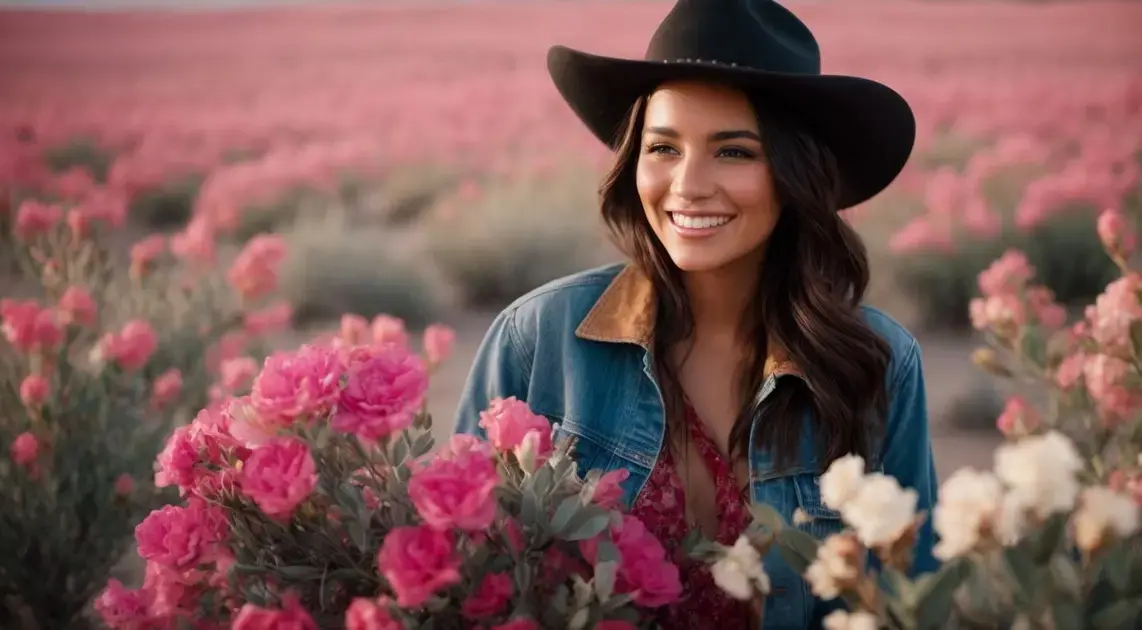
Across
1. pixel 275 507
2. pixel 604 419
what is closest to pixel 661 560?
pixel 275 507

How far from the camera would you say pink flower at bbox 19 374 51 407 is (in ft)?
7.72

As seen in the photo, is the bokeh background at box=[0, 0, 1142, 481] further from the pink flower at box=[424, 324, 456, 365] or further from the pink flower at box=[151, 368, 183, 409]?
the pink flower at box=[424, 324, 456, 365]

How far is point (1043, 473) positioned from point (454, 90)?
30.6 feet

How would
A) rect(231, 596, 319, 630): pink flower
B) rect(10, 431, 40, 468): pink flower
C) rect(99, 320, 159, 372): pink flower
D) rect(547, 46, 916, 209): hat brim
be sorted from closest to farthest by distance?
rect(231, 596, 319, 630): pink flower → rect(547, 46, 916, 209): hat brim → rect(10, 431, 40, 468): pink flower → rect(99, 320, 159, 372): pink flower

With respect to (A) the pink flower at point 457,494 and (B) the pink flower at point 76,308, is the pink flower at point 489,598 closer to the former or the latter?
(A) the pink flower at point 457,494

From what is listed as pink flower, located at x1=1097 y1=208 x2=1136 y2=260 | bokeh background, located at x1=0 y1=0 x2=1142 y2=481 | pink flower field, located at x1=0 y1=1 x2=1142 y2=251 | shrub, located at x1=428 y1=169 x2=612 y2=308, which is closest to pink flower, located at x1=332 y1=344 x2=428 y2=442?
pink flower, located at x1=1097 y1=208 x2=1136 y2=260

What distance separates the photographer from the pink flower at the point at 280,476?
1.12m

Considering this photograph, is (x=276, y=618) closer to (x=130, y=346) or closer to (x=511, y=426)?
(x=511, y=426)

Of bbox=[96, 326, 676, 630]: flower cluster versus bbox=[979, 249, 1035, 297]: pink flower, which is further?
bbox=[979, 249, 1035, 297]: pink flower

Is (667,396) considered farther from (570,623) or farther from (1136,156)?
(1136,156)

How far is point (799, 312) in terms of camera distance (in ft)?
5.98

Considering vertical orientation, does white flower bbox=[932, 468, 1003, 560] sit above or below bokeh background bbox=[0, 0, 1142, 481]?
above

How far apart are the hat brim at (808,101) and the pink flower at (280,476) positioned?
2.62 ft

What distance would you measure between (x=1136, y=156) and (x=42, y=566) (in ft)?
17.5
